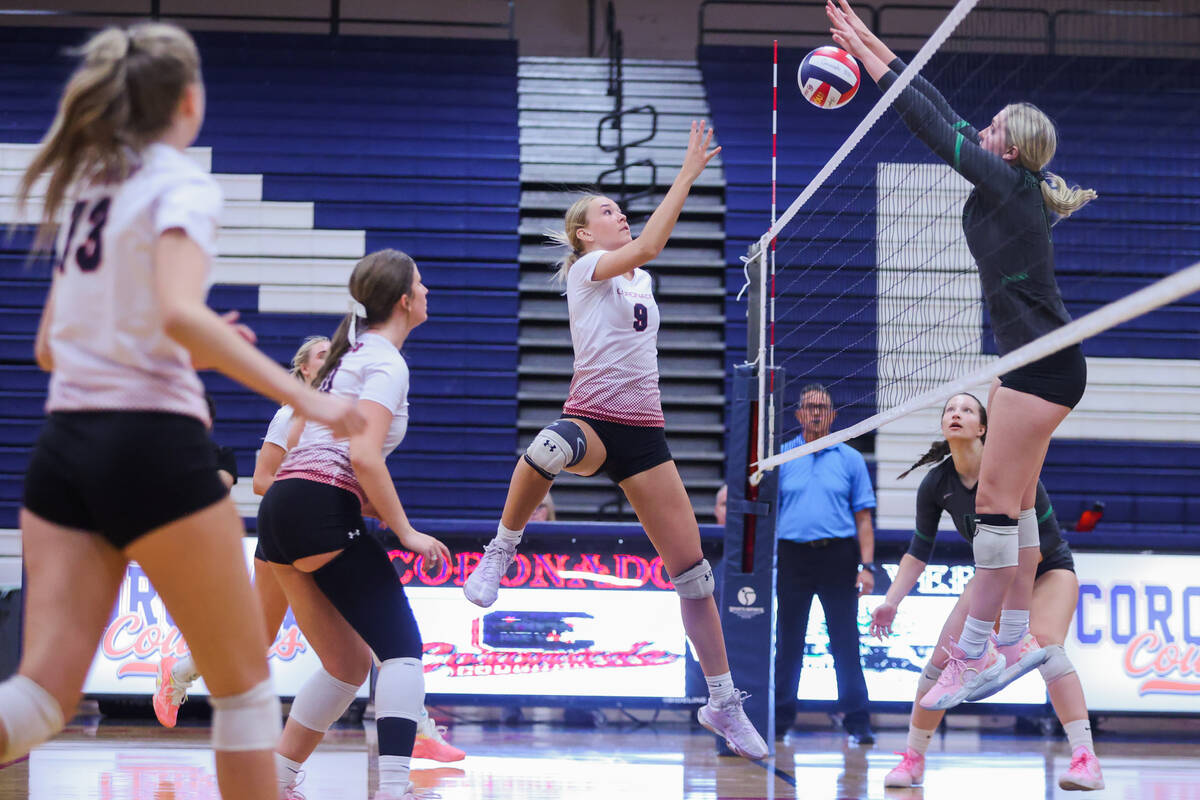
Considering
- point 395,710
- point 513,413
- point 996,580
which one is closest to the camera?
point 395,710

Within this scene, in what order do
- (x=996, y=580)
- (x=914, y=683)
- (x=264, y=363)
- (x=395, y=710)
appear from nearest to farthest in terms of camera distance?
(x=264, y=363), (x=395, y=710), (x=996, y=580), (x=914, y=683)

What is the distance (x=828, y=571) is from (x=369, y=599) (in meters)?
4.07

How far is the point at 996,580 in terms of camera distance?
4160 mm

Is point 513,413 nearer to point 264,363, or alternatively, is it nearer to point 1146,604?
point 1146,604

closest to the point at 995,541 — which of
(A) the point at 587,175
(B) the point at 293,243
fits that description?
(A) the point at 587,175

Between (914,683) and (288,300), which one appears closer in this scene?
(914,683)

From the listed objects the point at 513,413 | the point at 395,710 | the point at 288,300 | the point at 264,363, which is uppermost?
the point at 288,300

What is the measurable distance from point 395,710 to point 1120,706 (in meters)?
5.29

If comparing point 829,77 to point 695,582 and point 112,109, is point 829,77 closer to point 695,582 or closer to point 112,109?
point 695,582

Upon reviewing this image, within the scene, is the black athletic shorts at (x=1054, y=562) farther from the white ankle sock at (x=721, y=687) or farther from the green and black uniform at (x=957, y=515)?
the white ankle sock at (x=721, y=687)

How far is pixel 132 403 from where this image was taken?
2.09m

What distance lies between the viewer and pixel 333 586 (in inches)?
135

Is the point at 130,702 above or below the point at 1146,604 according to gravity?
below

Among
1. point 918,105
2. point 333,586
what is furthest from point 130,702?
point 918,105
